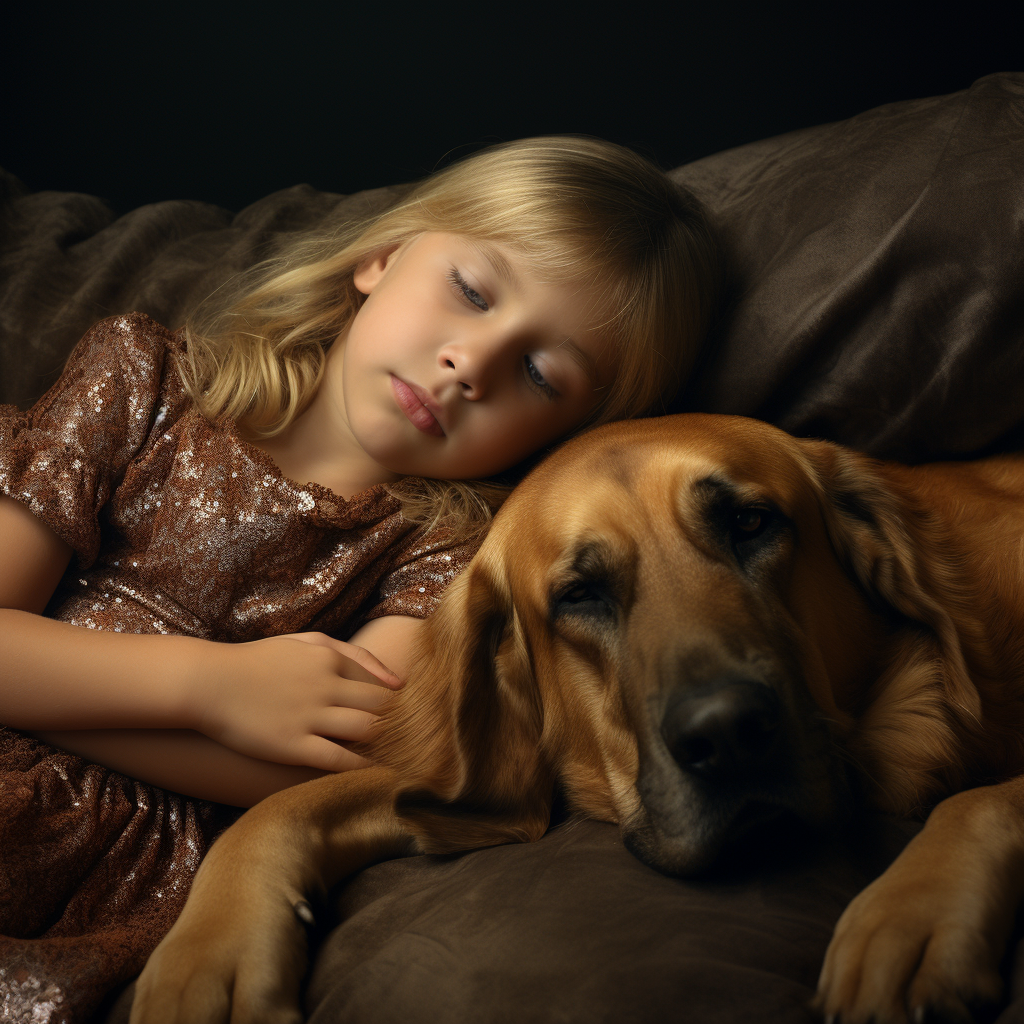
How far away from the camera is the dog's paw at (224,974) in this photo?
2.83ft

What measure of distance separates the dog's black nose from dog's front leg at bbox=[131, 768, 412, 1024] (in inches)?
20.9

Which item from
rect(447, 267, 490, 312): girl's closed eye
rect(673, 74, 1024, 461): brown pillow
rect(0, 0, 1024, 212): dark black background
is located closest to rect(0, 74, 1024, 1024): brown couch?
rect(673, 74, 1024, 461): brown pillow

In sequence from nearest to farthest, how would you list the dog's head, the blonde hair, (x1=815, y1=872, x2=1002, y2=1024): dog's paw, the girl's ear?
(x1=815, y1=872, x2=1002, y2=1024): dog's paw, the dog's head, the blonde hair, the girl's ear

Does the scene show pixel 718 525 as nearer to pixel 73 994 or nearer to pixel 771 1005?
pixel 771 1005

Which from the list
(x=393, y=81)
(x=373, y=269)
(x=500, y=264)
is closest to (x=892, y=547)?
(x=500, y=264)

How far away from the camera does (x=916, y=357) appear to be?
4.72ft

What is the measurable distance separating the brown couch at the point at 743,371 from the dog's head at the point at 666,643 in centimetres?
8

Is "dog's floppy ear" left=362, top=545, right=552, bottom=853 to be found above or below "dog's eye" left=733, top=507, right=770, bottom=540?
below

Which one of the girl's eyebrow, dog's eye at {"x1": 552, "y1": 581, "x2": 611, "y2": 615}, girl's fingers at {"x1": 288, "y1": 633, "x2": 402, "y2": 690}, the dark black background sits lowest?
girl's fingers at {"x1": 288, "y1": 633, "x2": 402, "y2": 690}

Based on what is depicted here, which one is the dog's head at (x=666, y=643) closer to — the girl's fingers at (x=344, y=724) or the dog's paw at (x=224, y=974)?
the girl's fingers at (x=344, y=724)

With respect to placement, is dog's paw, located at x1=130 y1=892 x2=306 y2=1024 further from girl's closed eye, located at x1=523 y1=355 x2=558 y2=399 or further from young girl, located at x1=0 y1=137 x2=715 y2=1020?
girl's closed eye, located at x1=523 y1=355 x2=558 y2=399

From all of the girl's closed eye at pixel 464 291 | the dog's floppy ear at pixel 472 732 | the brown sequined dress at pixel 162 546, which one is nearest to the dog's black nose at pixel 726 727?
the dog's floppy ear at pixel 472 732

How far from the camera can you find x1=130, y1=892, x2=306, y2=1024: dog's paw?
862 millimetres

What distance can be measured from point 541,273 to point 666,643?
838 millimetres
